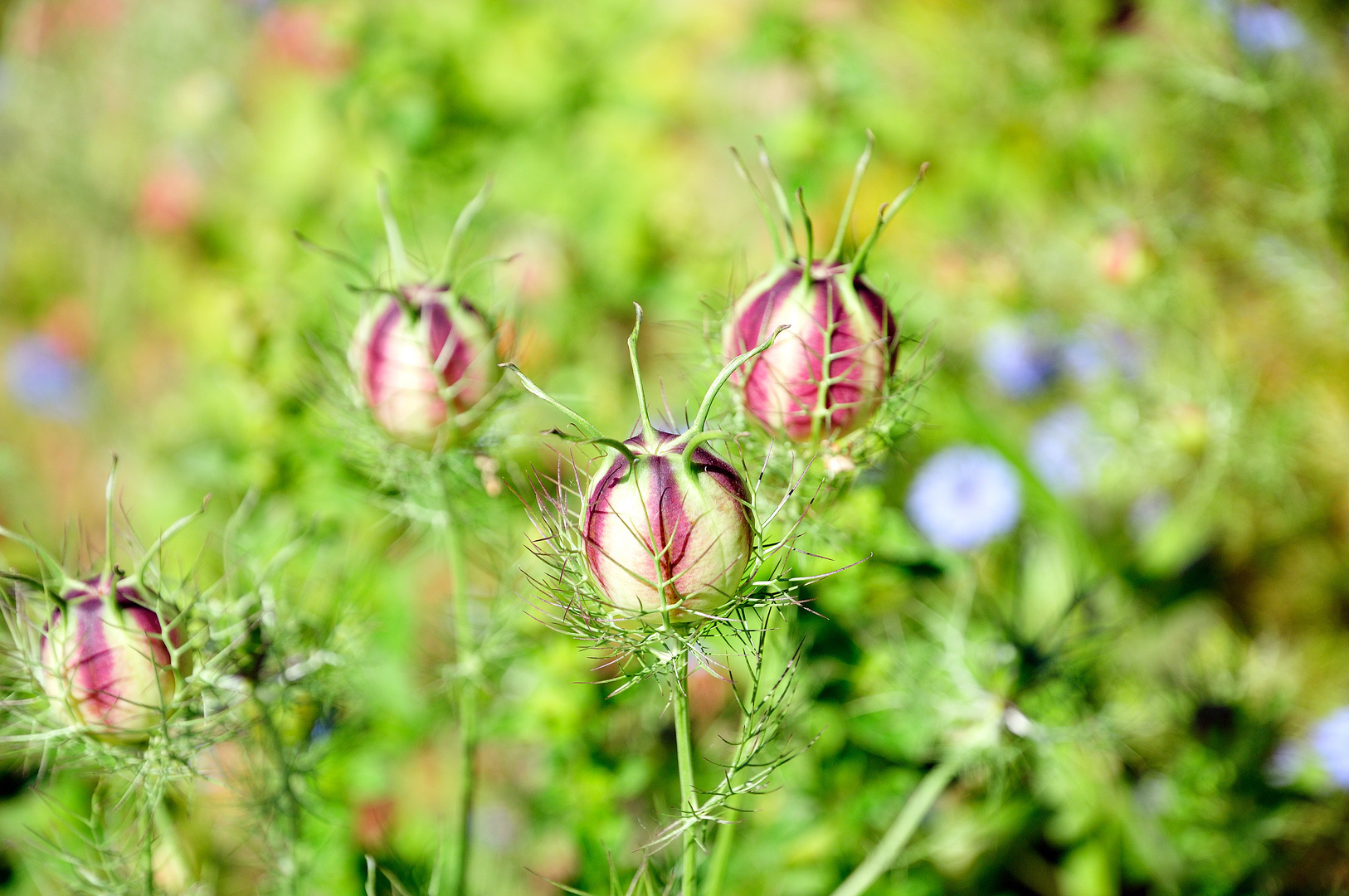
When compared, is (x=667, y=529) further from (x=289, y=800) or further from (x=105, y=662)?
(x=289, y=800)

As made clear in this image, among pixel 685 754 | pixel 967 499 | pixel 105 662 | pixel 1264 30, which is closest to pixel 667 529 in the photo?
pixel 685 754

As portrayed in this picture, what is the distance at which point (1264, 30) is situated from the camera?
1.29m

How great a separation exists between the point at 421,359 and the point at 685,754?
0.31 meters

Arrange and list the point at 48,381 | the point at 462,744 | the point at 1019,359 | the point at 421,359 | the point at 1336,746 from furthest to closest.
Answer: the point at 48,381 → the point at 1019,359 → the point at 1336,746 → the point at 462,744 → the point at 421,359

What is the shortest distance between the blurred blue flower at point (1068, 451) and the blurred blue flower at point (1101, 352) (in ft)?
0.20

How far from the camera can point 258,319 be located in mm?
1124

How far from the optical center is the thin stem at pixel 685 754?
0.48 metres

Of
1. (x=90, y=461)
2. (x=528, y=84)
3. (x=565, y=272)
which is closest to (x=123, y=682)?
(x=565, y=272)

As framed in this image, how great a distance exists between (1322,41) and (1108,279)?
73 cm

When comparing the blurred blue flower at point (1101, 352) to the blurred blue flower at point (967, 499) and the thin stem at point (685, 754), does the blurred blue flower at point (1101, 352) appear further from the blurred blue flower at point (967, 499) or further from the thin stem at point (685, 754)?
the thin stem at point (685, 754)

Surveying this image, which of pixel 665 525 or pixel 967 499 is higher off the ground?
pixel 967 499

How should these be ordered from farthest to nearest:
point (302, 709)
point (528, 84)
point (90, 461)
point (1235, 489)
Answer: point (90, 461)
point (528, 84)
point (1235, 489)
point (302, 709)

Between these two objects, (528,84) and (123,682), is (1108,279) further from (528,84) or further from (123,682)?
(528,84)

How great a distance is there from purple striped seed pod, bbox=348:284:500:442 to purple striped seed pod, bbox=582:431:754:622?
20 cm
